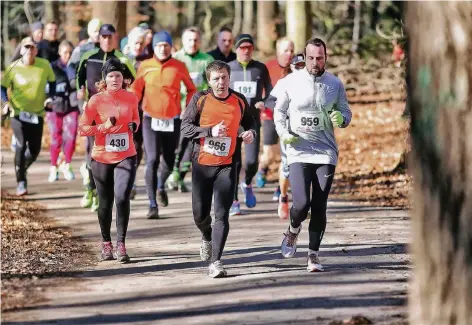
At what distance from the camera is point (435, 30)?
6.21 metres

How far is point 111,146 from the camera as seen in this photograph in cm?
1148

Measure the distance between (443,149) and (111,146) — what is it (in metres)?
5.65

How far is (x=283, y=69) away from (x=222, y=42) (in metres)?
0.85

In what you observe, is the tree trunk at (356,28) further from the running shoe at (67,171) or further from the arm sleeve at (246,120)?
the arm sleeve at (246,120)

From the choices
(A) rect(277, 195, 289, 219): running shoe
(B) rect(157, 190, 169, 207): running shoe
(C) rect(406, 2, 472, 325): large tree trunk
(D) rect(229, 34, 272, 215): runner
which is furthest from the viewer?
(B) rect(157, 190, 169, 207): running shoe

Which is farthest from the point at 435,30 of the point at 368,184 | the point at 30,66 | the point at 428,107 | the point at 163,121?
the point at 368,184

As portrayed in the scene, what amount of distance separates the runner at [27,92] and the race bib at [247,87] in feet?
9.22

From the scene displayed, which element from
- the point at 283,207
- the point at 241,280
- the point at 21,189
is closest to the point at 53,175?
the point at 21,189

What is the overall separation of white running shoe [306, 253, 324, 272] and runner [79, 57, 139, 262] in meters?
1.76

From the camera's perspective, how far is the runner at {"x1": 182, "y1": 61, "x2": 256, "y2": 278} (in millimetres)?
10695

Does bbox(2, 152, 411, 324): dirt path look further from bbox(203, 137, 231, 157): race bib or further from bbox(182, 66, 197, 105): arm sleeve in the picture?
bbox(182, 66, 197, 105): arm sleeve

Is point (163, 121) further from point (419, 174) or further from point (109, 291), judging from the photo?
point (419, 174)

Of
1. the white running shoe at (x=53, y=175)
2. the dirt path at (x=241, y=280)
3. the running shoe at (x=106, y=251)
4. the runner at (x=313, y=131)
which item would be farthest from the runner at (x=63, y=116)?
the runner at (x=313, y=131)

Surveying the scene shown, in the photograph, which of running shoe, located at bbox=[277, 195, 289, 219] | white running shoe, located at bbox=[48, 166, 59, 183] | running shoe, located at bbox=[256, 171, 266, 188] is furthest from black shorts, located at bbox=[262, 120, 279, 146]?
white running shoe, located at bbox=[48, 166, 59, 183]
